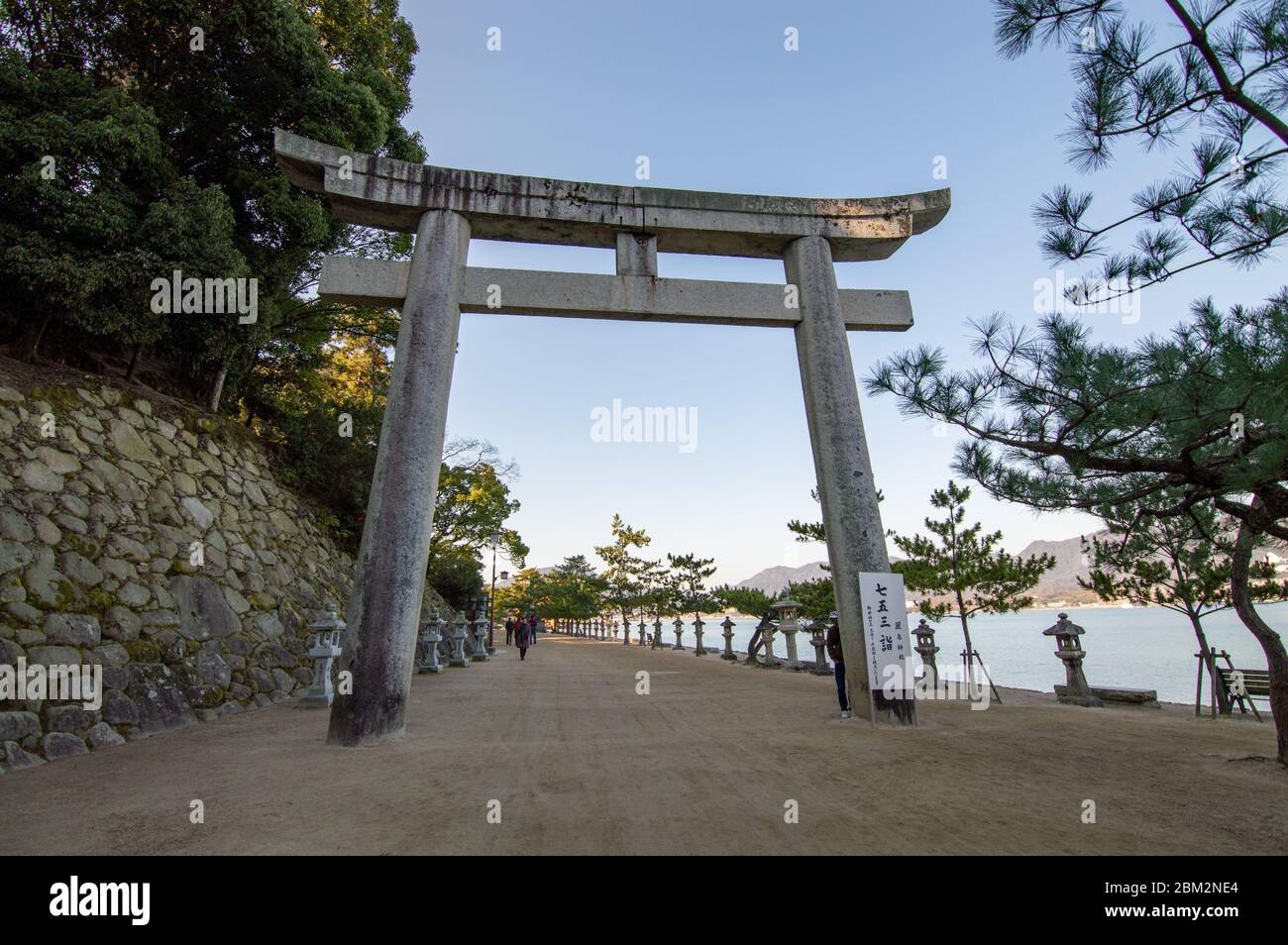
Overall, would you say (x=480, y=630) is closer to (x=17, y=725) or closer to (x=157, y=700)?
(x=157, y=700)

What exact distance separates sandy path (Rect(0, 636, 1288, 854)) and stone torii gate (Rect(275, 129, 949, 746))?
42.7 inches

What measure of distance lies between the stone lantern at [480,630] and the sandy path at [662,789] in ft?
41.0

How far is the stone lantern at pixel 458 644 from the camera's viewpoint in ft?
53.2

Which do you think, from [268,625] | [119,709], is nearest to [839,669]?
[119,709]

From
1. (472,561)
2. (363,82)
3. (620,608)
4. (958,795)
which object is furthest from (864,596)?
(620,608)

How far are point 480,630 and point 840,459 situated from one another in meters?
17.1

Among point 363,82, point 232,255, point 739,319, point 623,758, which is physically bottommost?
point 623,758

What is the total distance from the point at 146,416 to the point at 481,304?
5.84 meters

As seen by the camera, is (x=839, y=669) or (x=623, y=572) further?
(x=623, y=572)

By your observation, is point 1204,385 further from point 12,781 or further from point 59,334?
point 59,334

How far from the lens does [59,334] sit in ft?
27.6

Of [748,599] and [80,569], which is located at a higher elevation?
[80,569]

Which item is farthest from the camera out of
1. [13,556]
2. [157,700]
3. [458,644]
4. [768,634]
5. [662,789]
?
[768,634]

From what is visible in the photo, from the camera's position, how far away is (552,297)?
24.0ft
